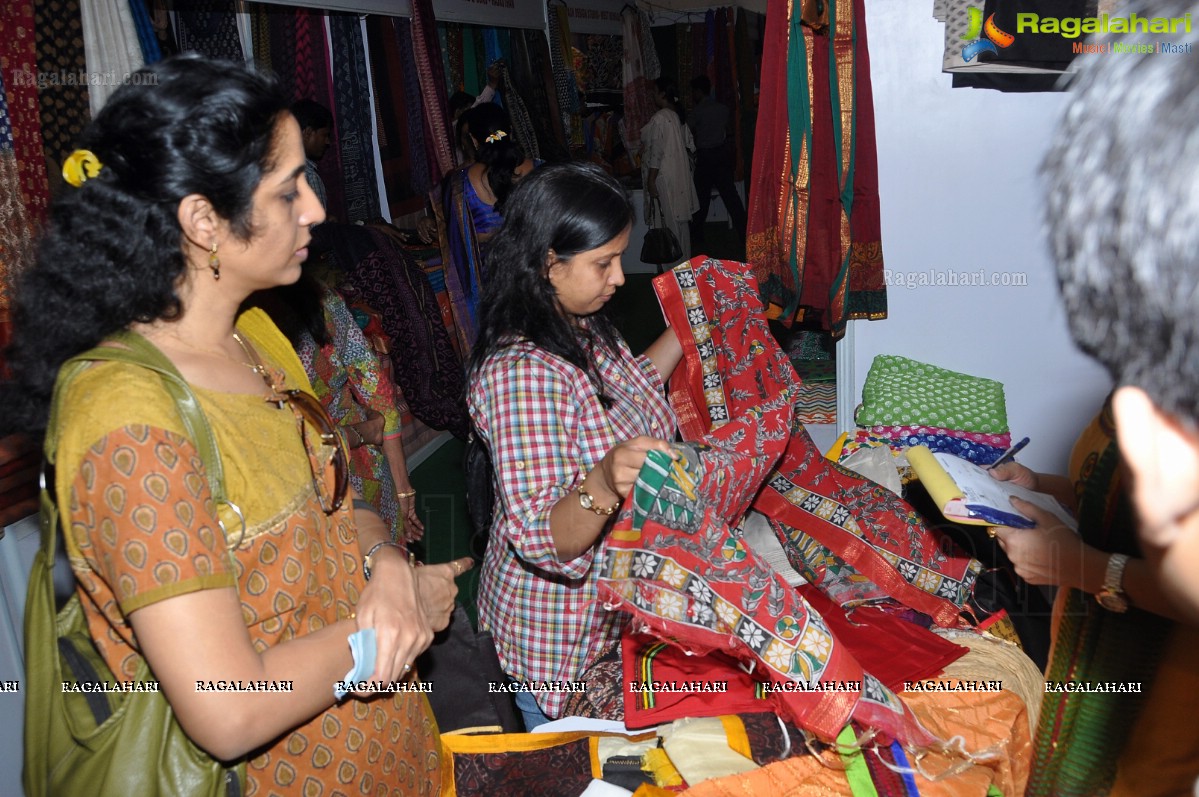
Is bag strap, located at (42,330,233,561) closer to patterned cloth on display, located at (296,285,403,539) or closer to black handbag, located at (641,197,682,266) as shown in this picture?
patterned cloth on display, located at (296,285,403,539)

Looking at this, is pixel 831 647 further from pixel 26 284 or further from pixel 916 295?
pixel 916 295

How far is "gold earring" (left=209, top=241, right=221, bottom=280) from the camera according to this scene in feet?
3.76

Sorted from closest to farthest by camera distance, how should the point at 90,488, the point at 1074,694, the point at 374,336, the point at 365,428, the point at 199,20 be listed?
the point at 90,488, the point at 1074,694, the point at 365,428, the point at 374,336, the point at 199,20

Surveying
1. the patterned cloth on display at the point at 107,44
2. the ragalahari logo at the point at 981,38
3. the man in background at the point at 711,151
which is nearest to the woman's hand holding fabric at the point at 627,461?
the ragalahari logo at the point at 981,38

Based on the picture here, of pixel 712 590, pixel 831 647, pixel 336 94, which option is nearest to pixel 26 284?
pixel 712 590

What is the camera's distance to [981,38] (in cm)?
277

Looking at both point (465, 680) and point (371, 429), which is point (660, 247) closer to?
point (371, 429)

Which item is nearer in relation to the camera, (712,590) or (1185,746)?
(1185,746)

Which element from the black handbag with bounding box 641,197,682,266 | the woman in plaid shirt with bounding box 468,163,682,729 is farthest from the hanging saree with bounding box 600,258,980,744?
the black handbag with bounding box 641,197,682,266

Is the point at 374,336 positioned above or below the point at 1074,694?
above

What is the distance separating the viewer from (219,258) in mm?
1160

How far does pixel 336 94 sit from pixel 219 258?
444 centimetres

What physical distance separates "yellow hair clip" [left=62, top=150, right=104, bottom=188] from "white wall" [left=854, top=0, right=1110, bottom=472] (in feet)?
8.92

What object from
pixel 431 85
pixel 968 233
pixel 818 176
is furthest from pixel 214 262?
pixel 431 85
